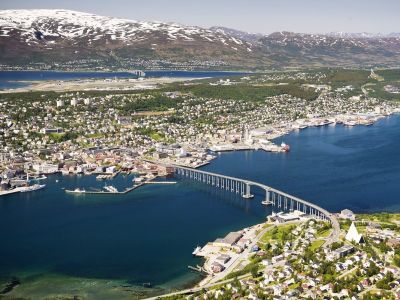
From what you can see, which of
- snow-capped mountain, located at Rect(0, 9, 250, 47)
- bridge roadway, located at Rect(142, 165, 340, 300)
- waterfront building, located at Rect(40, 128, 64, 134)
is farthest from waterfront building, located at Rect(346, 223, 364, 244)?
snow-capped mountain, located at Rect(0, 9, 250, 47)

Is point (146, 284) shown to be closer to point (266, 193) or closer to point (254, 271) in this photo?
point (254, 271)

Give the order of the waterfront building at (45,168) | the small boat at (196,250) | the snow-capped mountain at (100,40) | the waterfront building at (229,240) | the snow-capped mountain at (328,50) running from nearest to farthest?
1. the small boat at (196,250)
2. the waterfront building at (229,240)
3. the waterfront building at (45,168)
4. the snow-capped mountain at (100,40)
5. the snow-capped mountain at (328,50)

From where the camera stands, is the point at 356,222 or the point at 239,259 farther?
the point at 356,222

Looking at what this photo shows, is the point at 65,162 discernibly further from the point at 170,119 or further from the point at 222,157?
the point at 170,119

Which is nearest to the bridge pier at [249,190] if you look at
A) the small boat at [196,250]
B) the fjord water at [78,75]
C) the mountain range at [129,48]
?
the small boat at [196,250]

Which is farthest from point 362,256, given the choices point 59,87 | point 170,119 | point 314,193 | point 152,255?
point 59,87

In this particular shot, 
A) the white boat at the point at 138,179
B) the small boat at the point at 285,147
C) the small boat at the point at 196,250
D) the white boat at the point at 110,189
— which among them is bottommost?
the small boat at the point at 196,250

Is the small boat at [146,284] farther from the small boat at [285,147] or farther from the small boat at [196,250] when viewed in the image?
the small boat at [285,147]

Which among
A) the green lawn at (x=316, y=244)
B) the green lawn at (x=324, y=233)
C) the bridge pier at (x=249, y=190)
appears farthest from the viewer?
the bridge pier at (x=249, y=190)
